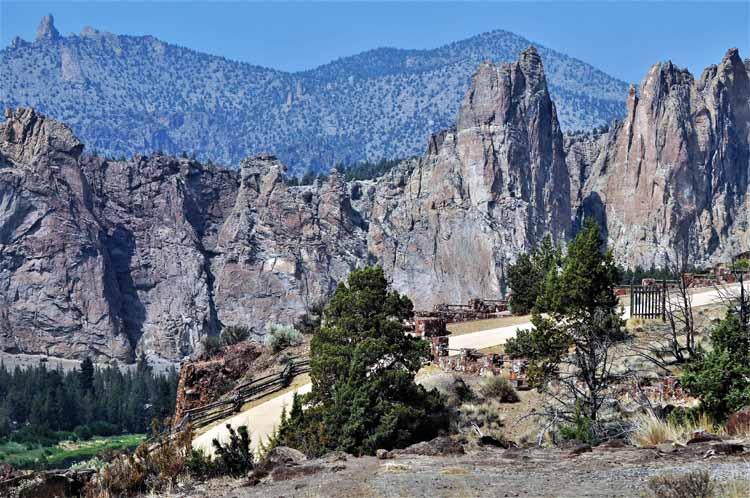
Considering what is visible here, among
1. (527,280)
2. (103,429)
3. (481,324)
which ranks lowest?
(103,429)

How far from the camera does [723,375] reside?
16438 millimetres

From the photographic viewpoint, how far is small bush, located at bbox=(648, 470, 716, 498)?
9766mm

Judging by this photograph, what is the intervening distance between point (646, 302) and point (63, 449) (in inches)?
2106

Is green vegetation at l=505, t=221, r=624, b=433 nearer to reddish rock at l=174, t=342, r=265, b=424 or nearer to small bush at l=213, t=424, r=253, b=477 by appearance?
small bush at l=213, t=424, r=253, b=477

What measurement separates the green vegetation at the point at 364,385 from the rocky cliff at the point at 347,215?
11011 centimetres

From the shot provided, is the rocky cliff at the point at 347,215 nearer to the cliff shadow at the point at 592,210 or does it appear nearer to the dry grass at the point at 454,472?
the cliff shadow at the point at 592,210

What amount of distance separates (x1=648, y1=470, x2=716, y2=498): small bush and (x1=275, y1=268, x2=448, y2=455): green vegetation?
25.9 feet

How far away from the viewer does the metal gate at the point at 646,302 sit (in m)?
30.0

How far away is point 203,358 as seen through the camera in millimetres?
31891

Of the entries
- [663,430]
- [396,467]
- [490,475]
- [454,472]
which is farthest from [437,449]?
[663,430]

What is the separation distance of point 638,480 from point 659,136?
138 metres

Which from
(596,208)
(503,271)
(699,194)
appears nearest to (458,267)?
(503,271)

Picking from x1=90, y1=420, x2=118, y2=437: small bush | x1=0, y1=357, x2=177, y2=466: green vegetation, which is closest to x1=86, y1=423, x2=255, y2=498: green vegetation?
x1=0, y1=357, x2=177, y2=466: green vegetation

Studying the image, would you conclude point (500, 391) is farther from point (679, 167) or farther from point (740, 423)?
point (679, 167)
